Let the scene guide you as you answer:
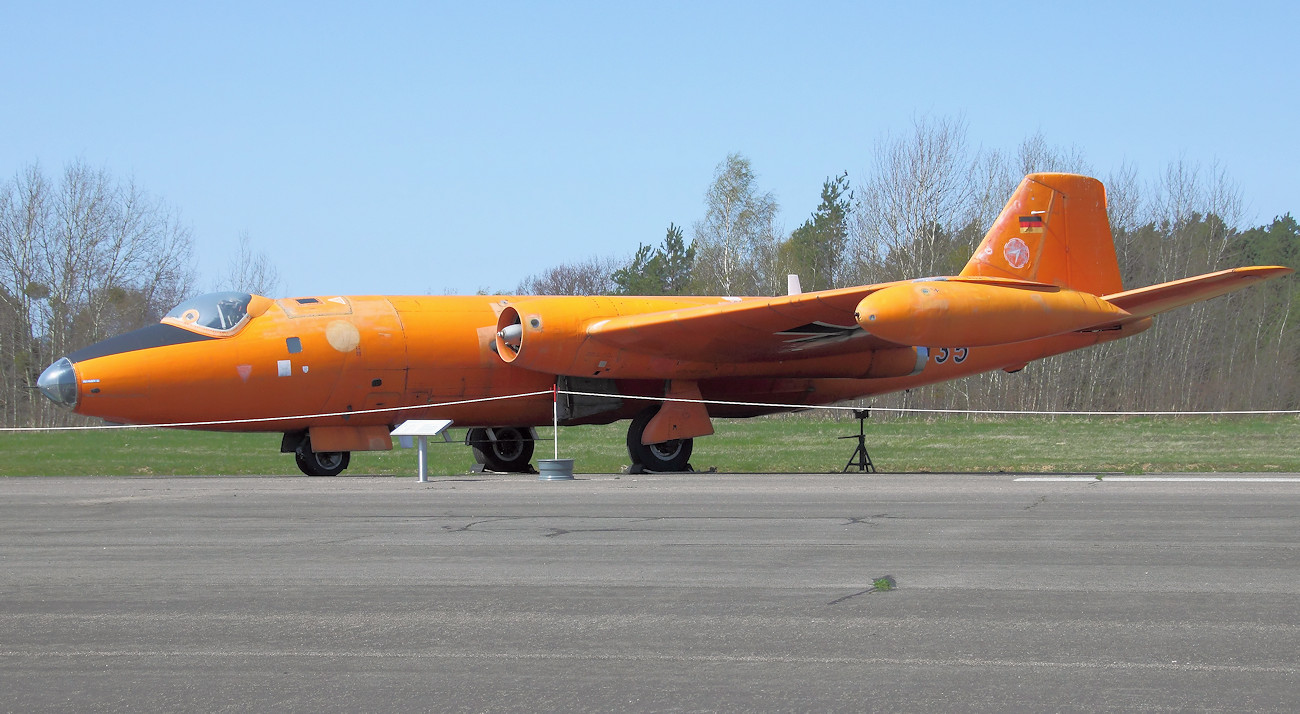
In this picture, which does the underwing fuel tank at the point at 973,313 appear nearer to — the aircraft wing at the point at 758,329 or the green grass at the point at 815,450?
the aircraft wing at the point at 758,329

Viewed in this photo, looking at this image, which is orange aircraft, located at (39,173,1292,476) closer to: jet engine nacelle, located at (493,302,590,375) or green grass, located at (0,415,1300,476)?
jet engine nacelle, located at (493,302,590,375)

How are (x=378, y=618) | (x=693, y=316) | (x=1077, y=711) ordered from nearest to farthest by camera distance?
(x=1077, y=711) → (x=378, y=618) → (x=693, y=316)

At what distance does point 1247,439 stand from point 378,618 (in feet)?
82.0

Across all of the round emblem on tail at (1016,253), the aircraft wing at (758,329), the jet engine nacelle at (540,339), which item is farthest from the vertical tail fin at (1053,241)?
the jet engine nacelle at (540,339)

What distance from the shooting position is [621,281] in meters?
88.7

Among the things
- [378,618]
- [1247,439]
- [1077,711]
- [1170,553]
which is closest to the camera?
[1077,711]

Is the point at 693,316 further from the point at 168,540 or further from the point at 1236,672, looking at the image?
the point at 1236,672

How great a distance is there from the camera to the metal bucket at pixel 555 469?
15.1 metres

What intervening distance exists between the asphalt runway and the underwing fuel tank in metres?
4.22

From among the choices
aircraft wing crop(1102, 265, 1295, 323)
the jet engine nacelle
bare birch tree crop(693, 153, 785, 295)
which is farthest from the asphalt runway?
bare birch tree crop(693, 153, 785, 295)

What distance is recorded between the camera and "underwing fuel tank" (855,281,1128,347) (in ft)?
50.0

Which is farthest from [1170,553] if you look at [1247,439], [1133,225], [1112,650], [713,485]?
[1133,225]

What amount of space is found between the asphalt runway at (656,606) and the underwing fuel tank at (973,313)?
4220 millimetres

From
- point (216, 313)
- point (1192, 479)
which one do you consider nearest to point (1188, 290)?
point (1192, 479)
